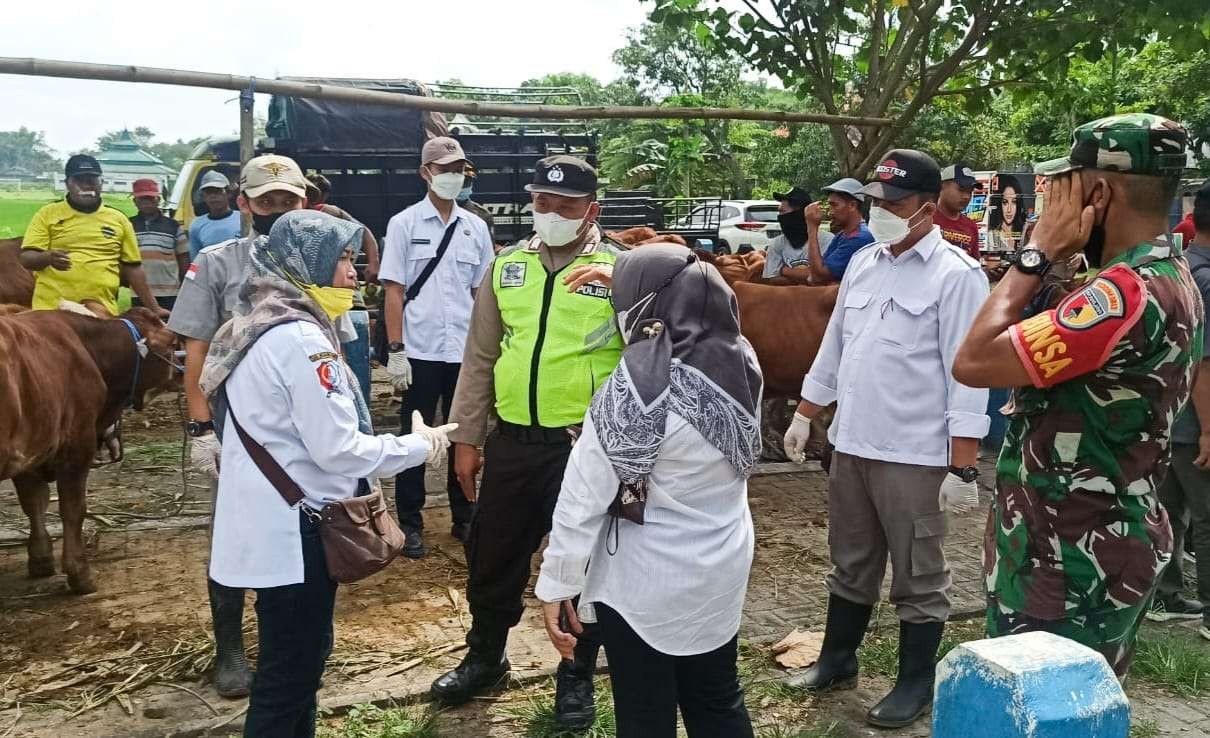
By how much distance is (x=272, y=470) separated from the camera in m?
3.04

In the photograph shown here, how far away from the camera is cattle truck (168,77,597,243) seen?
31.8 feet

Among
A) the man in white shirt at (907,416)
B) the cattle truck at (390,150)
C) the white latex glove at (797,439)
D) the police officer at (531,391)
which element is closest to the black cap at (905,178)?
the man in white shirt at (907,416)

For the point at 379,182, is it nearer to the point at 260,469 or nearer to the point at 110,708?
the point at 110,708

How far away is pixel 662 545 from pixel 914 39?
6641mm

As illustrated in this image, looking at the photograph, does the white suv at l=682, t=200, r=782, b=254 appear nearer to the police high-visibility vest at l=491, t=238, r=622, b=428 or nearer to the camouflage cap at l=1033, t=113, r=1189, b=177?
the police high-visibility vest at l=491, t=238, r=622, b=428

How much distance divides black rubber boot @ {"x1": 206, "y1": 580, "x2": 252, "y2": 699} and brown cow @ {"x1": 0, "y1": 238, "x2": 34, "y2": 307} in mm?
6258

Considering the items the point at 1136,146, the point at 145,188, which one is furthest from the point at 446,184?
the point at 145,188

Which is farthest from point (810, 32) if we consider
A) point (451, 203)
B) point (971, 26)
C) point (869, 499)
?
point (869, 499)

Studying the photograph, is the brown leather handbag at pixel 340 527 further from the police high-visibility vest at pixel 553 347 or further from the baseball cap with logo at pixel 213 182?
the baseball cap with logo at pixel 213 182

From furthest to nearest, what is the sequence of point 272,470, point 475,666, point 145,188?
point 145,188 → point 475,666 → point 272,470

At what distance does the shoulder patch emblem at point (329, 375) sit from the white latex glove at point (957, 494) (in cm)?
230

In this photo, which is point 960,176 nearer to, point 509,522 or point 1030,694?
point 509,522

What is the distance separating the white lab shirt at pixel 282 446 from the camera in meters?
2.99

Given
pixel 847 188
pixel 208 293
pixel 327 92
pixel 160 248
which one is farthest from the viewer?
pixel 160 248
